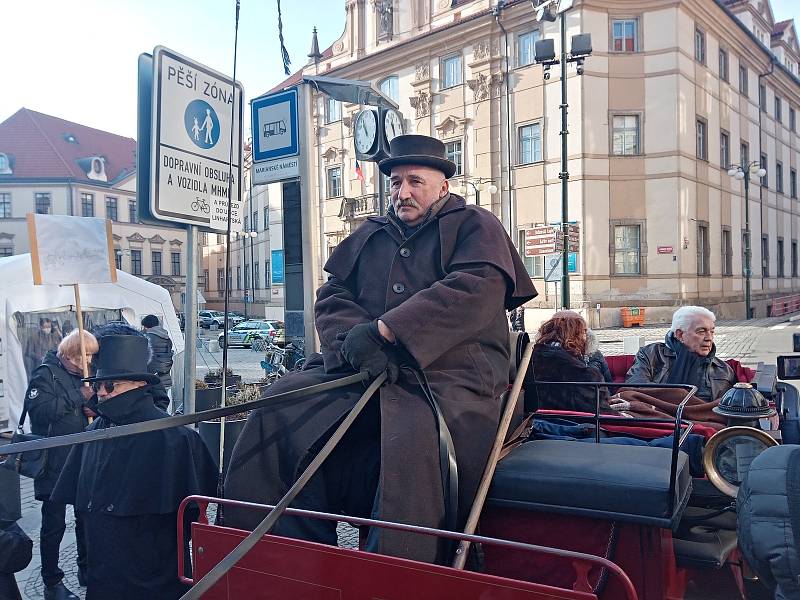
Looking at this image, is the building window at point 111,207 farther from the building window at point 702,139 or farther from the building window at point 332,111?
the building window at point 702,139

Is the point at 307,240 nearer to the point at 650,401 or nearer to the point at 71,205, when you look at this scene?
the point at 650,401

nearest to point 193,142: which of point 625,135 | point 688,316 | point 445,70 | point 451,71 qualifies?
point 688,316

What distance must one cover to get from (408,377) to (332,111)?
3554 centimetres

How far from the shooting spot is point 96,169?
5362 cm

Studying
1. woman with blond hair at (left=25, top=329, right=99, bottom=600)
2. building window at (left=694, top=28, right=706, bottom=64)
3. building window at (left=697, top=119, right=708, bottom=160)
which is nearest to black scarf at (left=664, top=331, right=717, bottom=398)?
woman with blond hair at (left=25, top=329, right=99, bottom=600)

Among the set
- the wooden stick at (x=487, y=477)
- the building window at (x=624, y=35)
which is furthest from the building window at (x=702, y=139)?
the wooden stick at (x=487, y=477)

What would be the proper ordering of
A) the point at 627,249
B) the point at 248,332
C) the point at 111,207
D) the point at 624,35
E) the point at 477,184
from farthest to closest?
the point at 111,207
the point at 248,332
the point at 477,184
the point at 627,249
the point at 624,35

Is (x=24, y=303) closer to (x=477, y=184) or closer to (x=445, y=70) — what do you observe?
(x=477, y=184)

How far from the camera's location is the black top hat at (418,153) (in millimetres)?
2863

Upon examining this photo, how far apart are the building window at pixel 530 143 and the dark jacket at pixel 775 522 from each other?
86.5ft

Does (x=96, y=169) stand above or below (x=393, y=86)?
above

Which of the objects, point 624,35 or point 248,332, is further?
point 248,332

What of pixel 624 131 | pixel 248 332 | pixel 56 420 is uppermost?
pixel 624 131

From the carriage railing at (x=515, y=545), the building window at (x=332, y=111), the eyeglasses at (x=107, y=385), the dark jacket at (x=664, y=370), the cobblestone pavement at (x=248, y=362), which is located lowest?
the cobblestone pavement at (x=248, y=362)
